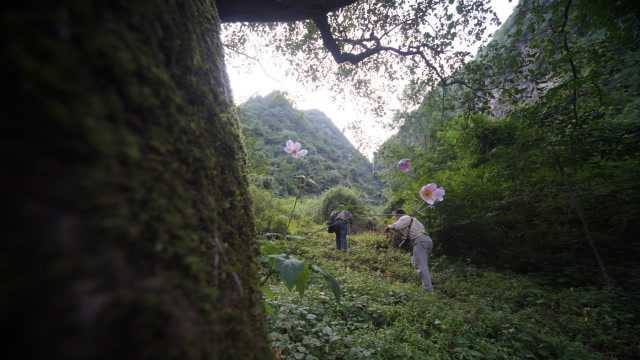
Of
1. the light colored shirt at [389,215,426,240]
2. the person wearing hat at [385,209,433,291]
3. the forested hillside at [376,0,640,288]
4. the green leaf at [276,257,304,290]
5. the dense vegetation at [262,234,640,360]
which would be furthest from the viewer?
the light colored shirt at [389,215,426,240]

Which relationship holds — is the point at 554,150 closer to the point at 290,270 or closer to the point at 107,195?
the point at 290,270

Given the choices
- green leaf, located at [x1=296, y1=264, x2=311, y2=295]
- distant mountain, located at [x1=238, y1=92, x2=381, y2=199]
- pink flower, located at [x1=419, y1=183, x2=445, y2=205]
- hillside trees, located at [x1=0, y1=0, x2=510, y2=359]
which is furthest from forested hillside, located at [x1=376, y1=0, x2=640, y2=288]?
distant mountain, located at [x1=238, y1=92, x2=381, y2=199]

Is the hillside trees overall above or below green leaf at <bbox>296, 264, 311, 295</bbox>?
above

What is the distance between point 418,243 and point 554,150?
2.75 metres

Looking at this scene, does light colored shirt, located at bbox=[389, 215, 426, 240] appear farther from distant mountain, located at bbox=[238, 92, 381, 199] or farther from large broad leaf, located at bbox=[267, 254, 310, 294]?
distant mountain, located at bbox=[238, 92, 381, 199]

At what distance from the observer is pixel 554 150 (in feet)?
15.8

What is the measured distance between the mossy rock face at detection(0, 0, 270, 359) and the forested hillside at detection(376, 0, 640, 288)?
4830mm

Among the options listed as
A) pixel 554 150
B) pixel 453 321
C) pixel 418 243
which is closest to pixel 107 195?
pixel 453 321

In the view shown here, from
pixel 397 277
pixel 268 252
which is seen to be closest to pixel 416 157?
pixel 397 277

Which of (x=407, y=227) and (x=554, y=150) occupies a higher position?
(x=554, y=150)

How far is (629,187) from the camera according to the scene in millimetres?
4891

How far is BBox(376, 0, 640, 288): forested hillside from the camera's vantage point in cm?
416

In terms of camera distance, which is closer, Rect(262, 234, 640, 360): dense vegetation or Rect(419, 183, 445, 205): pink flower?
Rect(262, 234, 640, 360): dense vegetation

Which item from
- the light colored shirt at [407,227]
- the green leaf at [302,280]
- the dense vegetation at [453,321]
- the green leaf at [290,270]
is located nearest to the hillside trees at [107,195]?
the green leaf at [290,270]
